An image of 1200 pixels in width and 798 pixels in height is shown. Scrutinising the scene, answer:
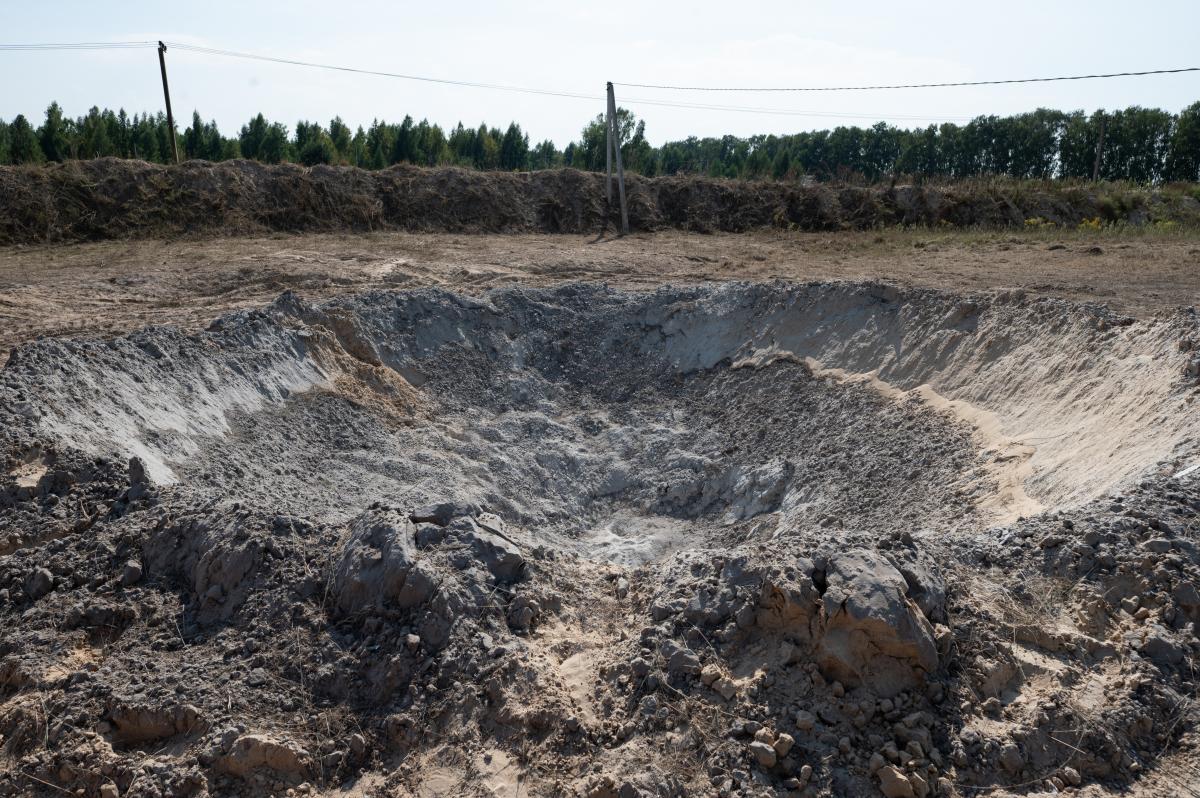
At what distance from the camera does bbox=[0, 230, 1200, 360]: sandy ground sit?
1122 centimetres

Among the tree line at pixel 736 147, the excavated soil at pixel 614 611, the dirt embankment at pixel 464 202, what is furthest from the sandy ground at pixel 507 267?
the tree line at pixel 736 147

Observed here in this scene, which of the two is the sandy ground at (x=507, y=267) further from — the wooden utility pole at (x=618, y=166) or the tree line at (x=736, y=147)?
the tree line at (x=736, y=147)

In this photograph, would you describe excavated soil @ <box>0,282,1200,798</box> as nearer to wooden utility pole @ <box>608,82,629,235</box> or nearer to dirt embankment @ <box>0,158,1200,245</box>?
dirt embankment @ <box>0,158,1200,245</box>

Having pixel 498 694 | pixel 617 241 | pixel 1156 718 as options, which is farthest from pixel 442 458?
pixel 617 241

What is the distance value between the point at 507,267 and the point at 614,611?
10582mm

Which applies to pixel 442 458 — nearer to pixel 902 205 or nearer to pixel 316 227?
pixel 316 227

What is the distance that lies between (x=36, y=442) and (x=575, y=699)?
5246 millimetres

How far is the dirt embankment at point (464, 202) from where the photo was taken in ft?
58.1

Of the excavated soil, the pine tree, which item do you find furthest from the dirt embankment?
the excavated soil

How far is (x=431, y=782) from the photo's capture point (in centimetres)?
430

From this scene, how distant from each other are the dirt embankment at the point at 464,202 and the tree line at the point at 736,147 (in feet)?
7.17

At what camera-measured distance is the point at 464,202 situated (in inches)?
820

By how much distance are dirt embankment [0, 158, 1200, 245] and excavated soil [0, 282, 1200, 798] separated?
10.4m

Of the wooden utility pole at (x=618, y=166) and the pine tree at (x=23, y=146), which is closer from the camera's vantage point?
the wooden utility pole at (x=618, y=166)
